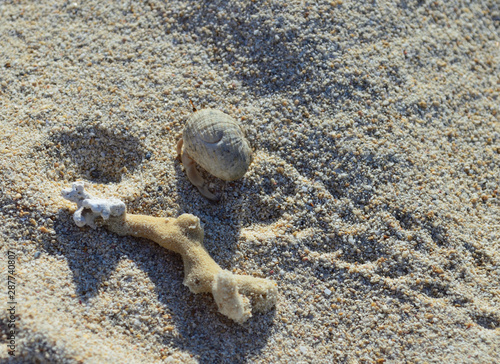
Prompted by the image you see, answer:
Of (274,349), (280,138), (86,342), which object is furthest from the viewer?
(280,138)

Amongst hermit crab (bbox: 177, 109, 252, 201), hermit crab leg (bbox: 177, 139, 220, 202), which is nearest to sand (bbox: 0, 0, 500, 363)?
hermit crab leg (bbox: 177, 139, 220, 202)

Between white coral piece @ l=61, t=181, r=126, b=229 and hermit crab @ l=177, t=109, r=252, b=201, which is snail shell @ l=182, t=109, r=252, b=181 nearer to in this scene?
hermit crab @ l=177, t=109, r=252, b=201

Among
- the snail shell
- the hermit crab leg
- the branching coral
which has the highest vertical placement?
the snail shell

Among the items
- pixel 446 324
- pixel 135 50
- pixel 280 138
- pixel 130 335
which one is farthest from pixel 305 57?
pixel 130 335

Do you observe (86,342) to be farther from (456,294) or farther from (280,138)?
(456,294)

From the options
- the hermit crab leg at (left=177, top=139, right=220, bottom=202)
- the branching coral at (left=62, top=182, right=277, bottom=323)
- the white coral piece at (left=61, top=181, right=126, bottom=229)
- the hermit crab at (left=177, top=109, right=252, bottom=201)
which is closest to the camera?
the branching coral at (left=62, top=182, right=277, bottom=323)

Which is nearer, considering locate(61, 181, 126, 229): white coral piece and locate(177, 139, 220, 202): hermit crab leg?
locate(61, 181, 126, 229): white coral piece

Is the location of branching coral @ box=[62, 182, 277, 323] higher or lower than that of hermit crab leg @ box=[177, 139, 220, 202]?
lower
